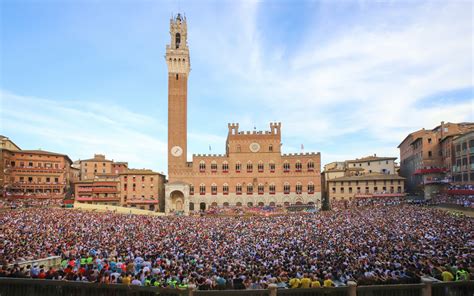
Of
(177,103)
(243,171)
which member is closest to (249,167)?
(243,171)

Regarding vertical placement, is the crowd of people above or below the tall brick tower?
below

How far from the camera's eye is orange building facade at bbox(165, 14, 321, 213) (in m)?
70.8

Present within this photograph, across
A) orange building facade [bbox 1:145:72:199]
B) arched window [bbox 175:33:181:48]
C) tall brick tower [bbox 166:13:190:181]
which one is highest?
arched window [bbox 175:33:181:48]

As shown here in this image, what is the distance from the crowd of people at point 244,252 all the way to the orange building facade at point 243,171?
33.4 metres

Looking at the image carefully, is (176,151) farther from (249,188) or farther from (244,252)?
(244,252)

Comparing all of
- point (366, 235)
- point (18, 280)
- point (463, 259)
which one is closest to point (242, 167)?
A: point (366, 235)

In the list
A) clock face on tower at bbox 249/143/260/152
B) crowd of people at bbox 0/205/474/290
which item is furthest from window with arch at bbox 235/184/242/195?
crowd of people at bbox 0/205/474/290

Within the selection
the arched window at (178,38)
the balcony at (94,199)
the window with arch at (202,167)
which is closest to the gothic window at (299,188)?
the window with arch at (202,167)

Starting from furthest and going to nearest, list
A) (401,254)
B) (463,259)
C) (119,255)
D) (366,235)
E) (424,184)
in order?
(424,184), (366,235), (119,255), (401,254), (463,259)

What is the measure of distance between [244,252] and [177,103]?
180 ft

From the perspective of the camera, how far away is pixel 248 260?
65.5ft

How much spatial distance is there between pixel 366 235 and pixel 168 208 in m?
46.4

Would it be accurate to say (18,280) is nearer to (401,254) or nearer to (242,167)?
(401,254)

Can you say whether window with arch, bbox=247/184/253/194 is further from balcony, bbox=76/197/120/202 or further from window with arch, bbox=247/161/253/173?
balcony, bbox=76/197/120/202
